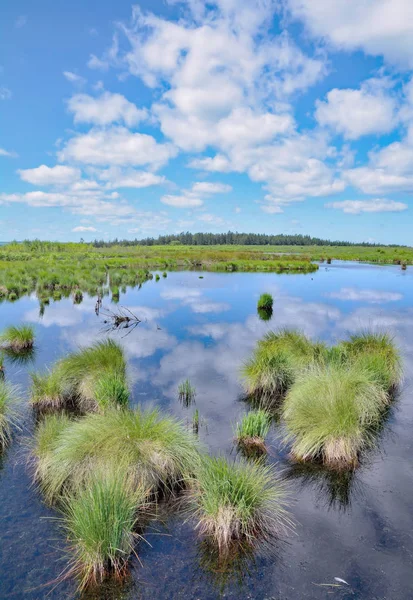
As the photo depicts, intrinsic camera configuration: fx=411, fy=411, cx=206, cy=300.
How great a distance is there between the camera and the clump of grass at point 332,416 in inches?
337

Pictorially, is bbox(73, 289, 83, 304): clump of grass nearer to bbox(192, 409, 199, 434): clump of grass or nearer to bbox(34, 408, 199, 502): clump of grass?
bbox(192, 409, 199, 434): clump of grass

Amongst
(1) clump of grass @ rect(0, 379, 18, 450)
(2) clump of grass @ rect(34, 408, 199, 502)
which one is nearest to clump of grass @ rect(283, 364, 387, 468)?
(2) clump of grass @ rect(34, 408, 199, 502)

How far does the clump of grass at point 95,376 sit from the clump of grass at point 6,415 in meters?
1.81

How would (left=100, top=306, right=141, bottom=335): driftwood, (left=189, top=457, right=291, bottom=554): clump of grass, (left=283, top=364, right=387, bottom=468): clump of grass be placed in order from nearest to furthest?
(left=189, top=457, right=291, bottom=554): clump of grass < (left=283, top=364, right=387, bottom=468): clump of grass < (left=100, top=306, right=141, bottom=335): driftwood

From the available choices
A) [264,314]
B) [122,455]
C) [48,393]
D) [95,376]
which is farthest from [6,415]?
[264,314]

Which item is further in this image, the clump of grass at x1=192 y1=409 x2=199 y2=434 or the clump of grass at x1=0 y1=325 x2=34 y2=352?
the clump of grass at x1=0 y1=325 x2=34 y2=352

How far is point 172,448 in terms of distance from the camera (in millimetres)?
7574

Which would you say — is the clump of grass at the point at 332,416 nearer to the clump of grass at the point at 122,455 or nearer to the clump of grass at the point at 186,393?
the clump of grass at the point at 122,455

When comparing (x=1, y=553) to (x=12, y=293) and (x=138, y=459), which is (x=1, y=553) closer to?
(x=138, y=459)

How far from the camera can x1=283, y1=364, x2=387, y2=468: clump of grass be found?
855 cm

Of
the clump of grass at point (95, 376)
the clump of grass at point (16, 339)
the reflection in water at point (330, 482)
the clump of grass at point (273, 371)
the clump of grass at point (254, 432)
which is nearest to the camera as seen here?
the reflection in water at point (330, 482)

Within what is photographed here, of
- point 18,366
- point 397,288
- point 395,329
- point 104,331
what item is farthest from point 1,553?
point 397,288

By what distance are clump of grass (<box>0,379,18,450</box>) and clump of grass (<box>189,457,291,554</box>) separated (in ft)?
16.1

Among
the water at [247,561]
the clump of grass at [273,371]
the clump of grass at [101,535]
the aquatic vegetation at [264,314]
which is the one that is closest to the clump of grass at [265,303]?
the aquatic vegetation at [264,314]
